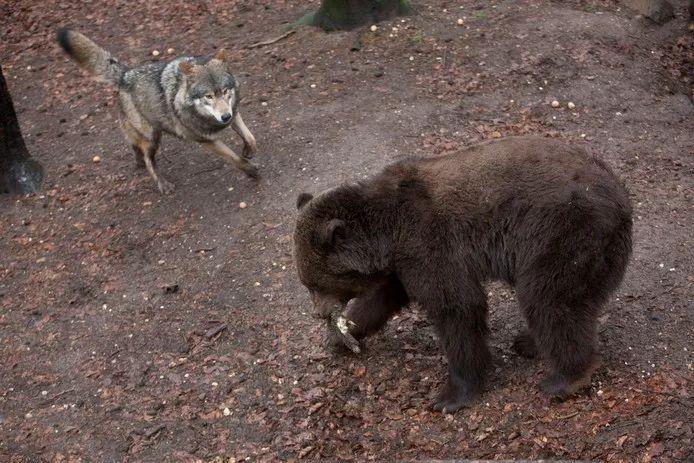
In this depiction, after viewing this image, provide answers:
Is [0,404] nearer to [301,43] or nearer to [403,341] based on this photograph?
[403,341]

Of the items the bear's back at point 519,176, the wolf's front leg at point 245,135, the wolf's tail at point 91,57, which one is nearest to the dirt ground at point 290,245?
the wolf's front leg at point 245,135

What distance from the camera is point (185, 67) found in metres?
9.22

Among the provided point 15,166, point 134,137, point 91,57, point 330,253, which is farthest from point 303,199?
point 15,166

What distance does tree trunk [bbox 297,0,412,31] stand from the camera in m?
11.5

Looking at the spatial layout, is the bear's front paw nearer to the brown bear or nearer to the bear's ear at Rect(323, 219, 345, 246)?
the brown bear

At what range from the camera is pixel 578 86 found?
33.2 feet

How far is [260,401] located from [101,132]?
5.89 meters

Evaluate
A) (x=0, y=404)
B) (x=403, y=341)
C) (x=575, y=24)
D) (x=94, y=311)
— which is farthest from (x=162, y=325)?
(x=575, y=24)

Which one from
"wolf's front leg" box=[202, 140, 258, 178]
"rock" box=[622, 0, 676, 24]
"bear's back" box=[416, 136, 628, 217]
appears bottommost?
"wolf's front leg" box=[202, 140, 258, 178]

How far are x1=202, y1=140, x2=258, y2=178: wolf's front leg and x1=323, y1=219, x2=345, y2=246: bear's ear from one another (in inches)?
141

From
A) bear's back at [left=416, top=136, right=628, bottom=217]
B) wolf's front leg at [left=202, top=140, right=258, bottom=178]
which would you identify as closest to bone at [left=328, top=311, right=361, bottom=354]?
bear's back at [left=416, top=136, right=628, bottom=217]

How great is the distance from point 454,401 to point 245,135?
4.71m

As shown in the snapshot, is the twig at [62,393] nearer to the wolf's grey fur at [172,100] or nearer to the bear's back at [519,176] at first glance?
the wolf's grey fur at [172,100]

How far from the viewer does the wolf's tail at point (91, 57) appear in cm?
998
